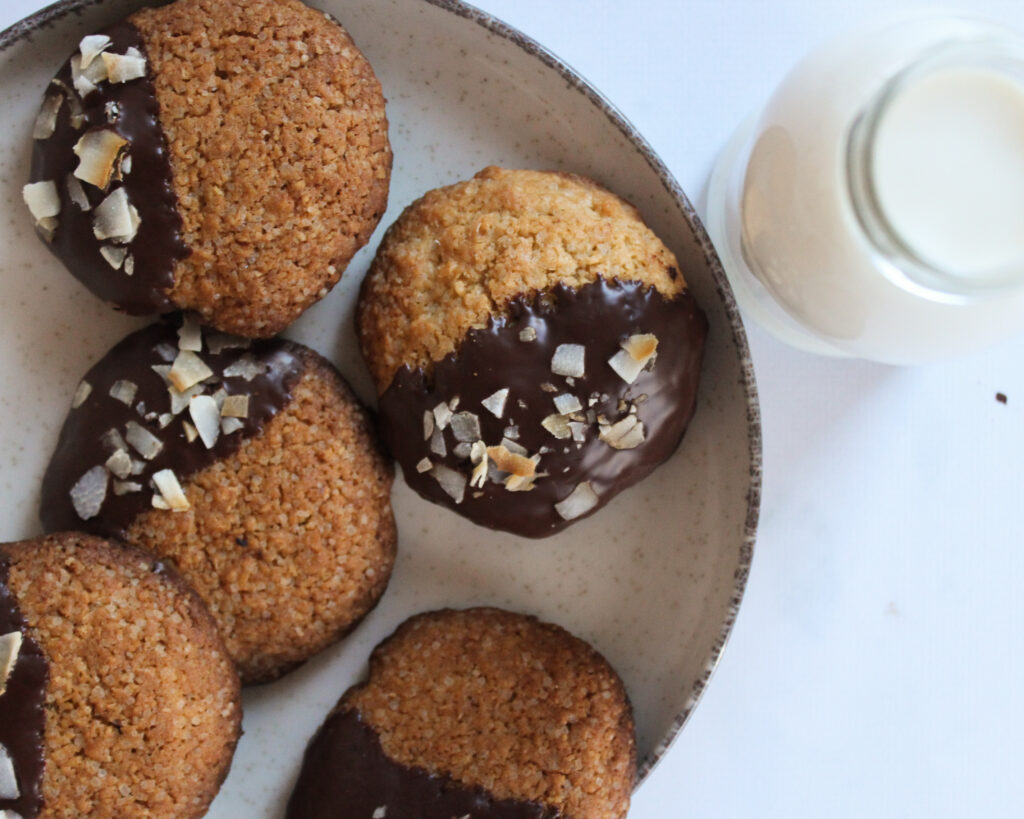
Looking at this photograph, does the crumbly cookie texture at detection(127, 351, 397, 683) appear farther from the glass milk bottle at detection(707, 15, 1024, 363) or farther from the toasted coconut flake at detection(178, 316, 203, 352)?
the glass milk bottle at detection(707, 15, 1024, 363)

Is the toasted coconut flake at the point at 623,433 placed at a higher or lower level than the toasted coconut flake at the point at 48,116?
higher

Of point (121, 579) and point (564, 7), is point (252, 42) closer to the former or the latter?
point (564, 7)

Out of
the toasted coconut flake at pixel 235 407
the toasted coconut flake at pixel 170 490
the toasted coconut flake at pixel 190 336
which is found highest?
the toasted coconut flake at pixel 190 336

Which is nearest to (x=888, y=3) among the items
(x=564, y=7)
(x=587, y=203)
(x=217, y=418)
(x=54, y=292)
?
(x=564, y=7)

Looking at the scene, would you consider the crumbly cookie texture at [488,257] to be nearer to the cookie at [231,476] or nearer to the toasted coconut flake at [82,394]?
the cookie at [231,476]

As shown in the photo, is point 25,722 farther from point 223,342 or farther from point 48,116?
point 48,116

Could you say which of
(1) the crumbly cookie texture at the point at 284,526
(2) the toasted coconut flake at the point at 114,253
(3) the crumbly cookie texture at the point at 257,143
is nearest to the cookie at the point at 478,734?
(1) the crumbly cookie texture at the point at 284,526

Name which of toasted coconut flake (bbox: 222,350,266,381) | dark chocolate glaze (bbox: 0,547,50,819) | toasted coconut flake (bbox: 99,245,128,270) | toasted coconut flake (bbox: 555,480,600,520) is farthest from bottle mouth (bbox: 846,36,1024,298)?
dark chocolate glaze (bbox: 0,547,50,819)
